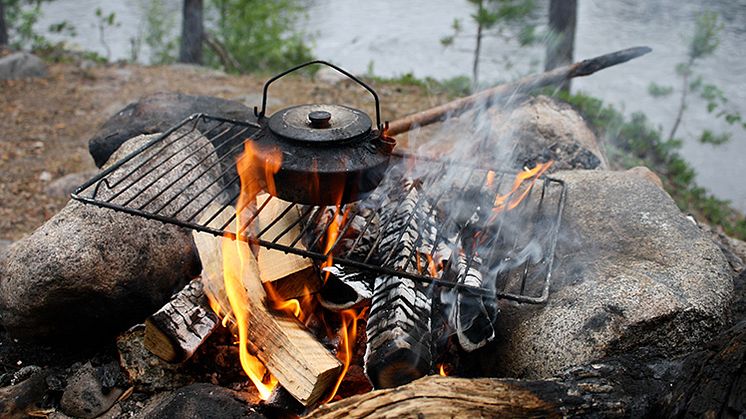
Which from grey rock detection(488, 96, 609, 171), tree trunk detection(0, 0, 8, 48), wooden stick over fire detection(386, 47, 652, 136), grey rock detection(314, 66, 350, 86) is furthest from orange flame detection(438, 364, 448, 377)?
tree trunk detection(0, 0, 8, 48)

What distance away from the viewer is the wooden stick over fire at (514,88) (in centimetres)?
355

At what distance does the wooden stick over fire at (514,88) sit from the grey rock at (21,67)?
18.0ft

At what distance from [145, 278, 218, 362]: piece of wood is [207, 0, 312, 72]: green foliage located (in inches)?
255

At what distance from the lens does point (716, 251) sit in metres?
2.70

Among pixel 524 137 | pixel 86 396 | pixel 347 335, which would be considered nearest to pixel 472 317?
pixel 347 335

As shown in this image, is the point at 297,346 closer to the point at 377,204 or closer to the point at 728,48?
the point at 377,204

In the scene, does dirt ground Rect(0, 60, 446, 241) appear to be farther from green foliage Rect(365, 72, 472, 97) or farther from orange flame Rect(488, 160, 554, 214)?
orange flame Rect(488, 160, 554, 214)

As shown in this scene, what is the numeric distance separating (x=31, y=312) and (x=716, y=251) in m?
3.05

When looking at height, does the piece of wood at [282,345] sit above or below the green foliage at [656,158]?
above

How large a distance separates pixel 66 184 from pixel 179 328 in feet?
10.0

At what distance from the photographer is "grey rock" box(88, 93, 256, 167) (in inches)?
162

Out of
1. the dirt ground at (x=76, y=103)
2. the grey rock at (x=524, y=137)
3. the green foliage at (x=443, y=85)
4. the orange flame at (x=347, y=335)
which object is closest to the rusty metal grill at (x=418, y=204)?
the orange flame at (x=347, y=335)

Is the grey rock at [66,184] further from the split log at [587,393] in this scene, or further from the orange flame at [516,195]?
the split log at [587,393]

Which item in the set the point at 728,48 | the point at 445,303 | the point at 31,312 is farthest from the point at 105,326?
the point at 728,48
